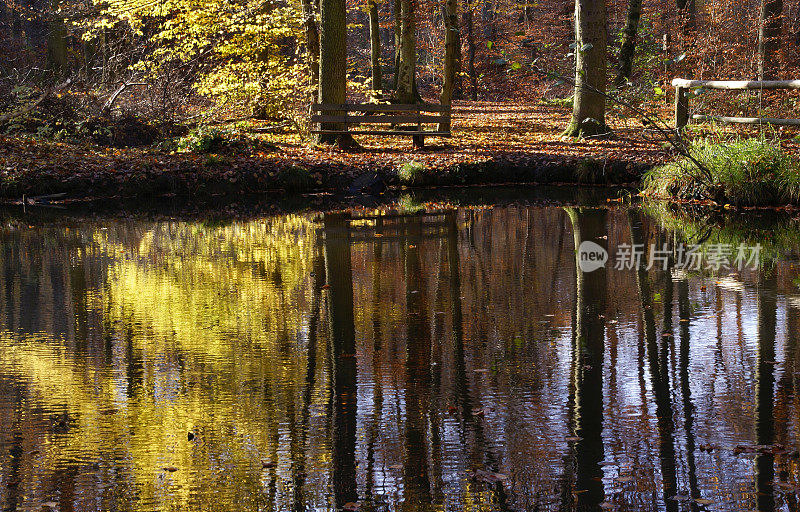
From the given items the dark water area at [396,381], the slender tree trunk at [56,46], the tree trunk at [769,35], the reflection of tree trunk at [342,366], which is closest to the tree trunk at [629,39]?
the tree trunk at [769,35]

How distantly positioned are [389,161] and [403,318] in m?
9.09

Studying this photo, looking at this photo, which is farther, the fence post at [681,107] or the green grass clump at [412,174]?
the green grass clump at [412,174]

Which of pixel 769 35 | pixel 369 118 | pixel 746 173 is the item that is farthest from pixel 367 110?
pixel 769 35

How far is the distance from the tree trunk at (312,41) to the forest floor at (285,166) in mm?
2683

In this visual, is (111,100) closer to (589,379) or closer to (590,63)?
(590,63)

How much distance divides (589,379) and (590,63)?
12760mm

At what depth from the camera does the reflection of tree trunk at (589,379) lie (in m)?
3.71

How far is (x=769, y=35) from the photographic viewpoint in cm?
2036

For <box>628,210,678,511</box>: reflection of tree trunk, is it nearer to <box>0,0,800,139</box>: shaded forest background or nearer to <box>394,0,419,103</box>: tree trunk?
<box>0,0,800,139</box>: shaded forest background

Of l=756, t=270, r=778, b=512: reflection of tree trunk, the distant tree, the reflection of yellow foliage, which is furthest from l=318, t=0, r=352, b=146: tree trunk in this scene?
l=756, t=270, r=778, b=512: reflection of tree trunk

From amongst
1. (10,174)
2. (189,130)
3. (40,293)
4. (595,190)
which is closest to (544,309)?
(40,293)

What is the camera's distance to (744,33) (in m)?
21.7

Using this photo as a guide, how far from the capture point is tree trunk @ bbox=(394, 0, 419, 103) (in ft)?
63.7

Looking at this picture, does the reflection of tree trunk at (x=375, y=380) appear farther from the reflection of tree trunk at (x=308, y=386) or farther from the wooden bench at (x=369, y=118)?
the wooden bench at (x=369, y=118)
